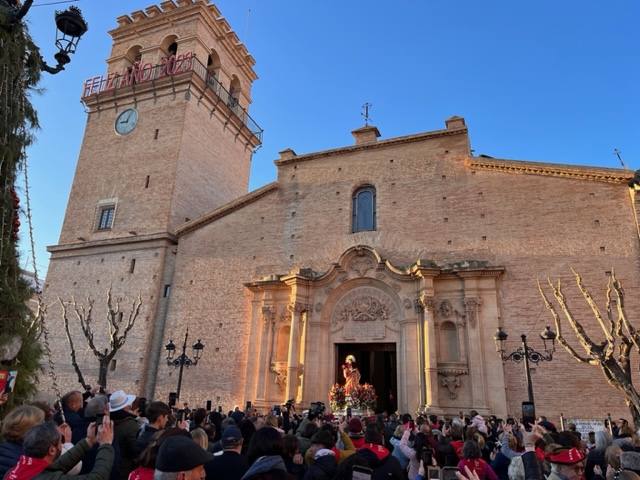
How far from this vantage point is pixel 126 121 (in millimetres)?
25906

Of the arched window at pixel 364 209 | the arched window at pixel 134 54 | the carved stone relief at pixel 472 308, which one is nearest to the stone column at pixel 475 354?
the carved stone relief at pixel 472 308

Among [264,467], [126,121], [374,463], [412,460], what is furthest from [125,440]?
[126,121]

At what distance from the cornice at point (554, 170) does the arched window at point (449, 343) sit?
627 centimetres

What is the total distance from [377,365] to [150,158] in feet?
51.0

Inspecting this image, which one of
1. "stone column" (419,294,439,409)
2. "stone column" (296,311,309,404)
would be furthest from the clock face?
"stone column" (419,294,439,409)

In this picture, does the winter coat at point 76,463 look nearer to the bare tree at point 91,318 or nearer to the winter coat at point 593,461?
the winter coat at point 593,461

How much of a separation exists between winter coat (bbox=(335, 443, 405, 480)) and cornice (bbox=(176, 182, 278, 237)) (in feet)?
58.0

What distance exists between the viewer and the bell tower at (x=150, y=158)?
21.6 metres

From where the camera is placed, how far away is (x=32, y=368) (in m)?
5.71

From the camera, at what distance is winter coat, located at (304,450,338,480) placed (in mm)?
4164

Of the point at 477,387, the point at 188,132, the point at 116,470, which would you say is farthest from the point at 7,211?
the point at 188,132

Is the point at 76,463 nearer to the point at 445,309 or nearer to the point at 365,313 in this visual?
the point at 445,309

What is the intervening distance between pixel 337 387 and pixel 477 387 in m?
4.68

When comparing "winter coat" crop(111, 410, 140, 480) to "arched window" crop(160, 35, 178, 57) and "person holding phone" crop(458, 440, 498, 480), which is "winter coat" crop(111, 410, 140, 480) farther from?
"arched window" crop(160, 35, 178, 57)
